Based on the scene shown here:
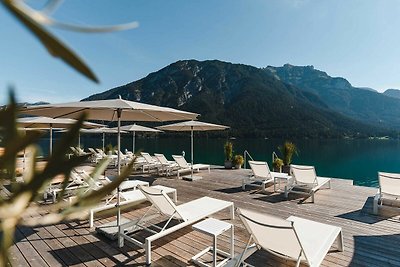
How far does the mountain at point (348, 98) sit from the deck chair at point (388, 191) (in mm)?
115422

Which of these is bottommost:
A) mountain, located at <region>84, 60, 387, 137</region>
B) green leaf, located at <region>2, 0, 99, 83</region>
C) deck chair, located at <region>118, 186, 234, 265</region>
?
deck chair, located at <region>118, 186, 234, 265</region>

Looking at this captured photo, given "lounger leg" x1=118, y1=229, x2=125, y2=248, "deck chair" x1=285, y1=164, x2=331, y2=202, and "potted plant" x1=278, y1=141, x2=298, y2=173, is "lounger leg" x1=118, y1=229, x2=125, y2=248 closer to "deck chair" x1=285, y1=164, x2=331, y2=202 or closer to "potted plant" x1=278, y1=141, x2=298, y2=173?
"deck chair" x1=285, y1=164, x2=331, y2=202

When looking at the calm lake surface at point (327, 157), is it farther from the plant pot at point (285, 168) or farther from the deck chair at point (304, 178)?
the deck chair at point (304, 178)

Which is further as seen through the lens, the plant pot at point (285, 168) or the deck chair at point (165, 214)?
the plant pot at point (285, 168)

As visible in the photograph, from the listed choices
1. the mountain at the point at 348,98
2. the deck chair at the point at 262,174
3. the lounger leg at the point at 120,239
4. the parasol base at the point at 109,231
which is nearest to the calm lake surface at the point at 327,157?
the deck chair at the point at 262,174

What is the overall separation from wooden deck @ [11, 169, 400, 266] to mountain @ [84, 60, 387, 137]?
204 feet

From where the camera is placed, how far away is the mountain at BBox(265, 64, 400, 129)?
400 feet

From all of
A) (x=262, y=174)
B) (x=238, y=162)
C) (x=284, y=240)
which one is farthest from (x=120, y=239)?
(x=238, y=162)

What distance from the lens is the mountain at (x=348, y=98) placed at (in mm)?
121812

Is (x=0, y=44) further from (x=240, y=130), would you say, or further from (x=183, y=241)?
(x=240, y=130)

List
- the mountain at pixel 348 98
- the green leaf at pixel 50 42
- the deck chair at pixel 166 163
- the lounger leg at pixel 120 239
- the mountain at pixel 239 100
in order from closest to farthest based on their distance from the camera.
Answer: the green leaf at pixel 50 42
the lounger leg at pixel 120 239
the deck chair at pixel 166 163
the mountain at pixel 239 100
the mountain at pixel 348 98

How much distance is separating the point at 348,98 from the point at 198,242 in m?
167

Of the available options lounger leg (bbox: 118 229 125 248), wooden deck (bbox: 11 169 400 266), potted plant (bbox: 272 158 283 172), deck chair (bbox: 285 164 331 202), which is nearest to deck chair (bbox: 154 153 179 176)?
potted plant (bbox: 272 158 283 172)

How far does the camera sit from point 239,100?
281ft
